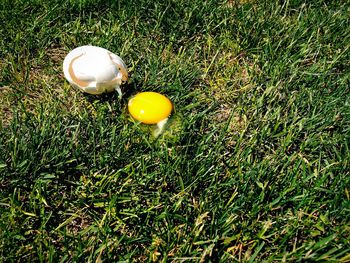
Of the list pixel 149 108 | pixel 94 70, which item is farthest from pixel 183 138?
pixel 94 70

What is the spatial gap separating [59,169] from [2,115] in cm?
55

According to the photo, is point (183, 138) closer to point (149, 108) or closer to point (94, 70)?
point (149, 108)

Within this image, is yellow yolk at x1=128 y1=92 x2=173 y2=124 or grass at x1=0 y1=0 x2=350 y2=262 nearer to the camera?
grass at x1=0 y1=0 x2=350 y2=262

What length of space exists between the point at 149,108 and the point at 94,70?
1.10 feet

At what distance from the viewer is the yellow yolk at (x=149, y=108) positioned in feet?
6.81

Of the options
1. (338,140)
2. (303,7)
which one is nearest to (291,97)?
(338,140)

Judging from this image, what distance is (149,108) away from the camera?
2078 mm

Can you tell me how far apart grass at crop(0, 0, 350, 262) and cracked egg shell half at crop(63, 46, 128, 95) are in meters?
0.13

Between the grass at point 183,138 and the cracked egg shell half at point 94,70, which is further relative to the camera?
the cracked egg shell half at point 94,70

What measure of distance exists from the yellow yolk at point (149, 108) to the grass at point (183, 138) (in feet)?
0.23

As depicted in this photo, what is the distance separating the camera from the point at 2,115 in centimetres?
218

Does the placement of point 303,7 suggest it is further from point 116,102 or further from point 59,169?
point 59,169

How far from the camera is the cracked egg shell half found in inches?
80.5

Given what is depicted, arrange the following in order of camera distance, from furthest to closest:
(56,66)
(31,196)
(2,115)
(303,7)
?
(303,7) → (56,66) → (2,115) → (31,196)
